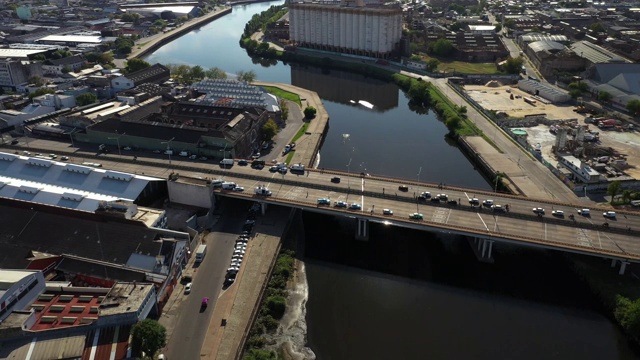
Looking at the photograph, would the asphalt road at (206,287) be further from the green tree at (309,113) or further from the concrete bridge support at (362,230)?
the green tree at (309,113)

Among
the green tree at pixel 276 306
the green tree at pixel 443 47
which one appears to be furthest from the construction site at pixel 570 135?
the green tree at pixel 276 306

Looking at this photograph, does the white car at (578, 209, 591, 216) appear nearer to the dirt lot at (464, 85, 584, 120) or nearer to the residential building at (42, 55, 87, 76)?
the dirt lot at (464, 85, 584, 120)

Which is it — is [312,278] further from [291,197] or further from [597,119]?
[597,119]

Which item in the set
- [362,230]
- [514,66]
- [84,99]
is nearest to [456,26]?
[514,66]

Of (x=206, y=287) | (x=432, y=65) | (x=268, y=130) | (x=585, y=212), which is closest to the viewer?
(x=206, y=287)

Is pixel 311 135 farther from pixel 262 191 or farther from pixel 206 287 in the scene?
pixel 206 287

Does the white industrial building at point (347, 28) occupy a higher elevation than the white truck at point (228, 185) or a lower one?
higher
